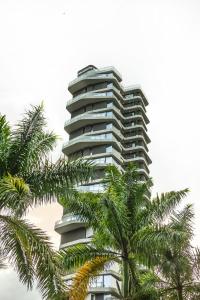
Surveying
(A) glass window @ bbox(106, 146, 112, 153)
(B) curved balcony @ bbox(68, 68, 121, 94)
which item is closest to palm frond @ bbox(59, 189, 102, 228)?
(A) glass window @ bbox(106, 146, 112, 153)

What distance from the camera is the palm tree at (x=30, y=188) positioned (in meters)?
15.3

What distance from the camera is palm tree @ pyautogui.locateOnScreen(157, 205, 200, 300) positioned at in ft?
91.4

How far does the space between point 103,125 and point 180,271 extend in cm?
5640

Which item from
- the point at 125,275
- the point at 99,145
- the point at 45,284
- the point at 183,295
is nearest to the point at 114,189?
the point at 125,275

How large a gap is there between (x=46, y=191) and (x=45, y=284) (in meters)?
4.18

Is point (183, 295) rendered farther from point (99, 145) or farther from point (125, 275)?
point (99, 145)

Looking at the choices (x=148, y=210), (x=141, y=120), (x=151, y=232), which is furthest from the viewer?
(x=141, y=120)

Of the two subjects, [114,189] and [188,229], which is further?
[188,229]

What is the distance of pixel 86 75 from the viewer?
293 ft

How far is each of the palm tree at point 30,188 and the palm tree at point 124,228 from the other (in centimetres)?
596

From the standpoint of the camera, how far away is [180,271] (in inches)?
1110

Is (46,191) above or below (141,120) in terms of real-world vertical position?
below

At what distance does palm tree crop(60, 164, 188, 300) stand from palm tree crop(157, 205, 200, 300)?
1.75 metres

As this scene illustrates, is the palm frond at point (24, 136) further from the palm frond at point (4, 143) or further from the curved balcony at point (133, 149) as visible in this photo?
the curved balcony at point (133, 149)
